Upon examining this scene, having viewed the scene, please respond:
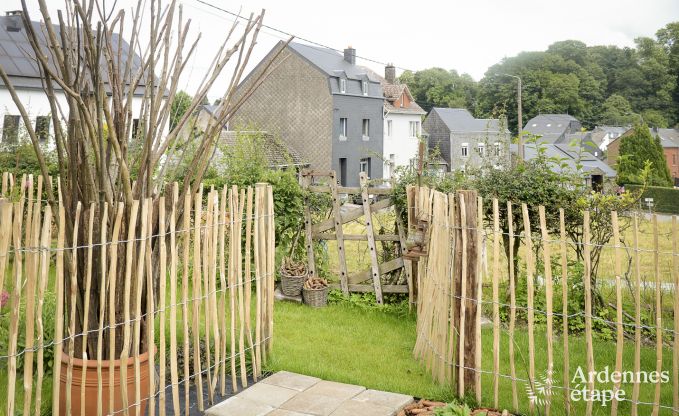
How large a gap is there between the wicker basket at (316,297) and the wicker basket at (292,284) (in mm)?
159

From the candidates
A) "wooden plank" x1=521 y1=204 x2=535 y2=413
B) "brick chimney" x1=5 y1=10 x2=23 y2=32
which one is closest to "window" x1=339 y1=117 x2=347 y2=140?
A: "brick chimney" x1=5 y1=10 x2=23 y2=32

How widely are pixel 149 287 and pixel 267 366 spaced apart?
173 centimetres

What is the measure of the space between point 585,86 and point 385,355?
60365mm

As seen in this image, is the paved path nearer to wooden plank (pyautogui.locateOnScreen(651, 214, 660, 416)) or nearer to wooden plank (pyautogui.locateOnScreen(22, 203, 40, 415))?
wooden plank (pyautogui.locateOnScreen(22, 203, 40, 415))

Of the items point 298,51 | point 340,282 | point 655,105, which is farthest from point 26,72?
point 655,105

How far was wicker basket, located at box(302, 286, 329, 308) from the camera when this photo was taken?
781 cm

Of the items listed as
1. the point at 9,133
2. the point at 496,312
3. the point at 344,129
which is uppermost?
the point at 344,129

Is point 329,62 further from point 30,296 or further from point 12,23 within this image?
point 30,296

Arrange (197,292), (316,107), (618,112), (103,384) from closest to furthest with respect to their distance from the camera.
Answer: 1. (103,384)
2. (197,292)
3. (316,107)
4. (618,112)

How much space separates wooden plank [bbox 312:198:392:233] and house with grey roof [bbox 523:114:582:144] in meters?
51.6

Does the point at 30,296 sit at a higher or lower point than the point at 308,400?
higher

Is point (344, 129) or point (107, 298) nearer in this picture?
point (107, 298)

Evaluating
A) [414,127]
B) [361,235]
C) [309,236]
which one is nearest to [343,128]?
[414,127]

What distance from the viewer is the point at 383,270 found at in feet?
26.0
